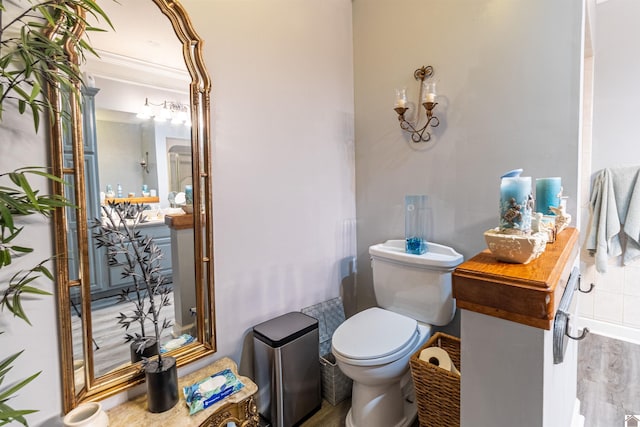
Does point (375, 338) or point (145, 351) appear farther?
point (375, 338)

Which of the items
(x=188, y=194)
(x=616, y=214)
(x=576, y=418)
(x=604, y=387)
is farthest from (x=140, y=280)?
(x=616, y=214)

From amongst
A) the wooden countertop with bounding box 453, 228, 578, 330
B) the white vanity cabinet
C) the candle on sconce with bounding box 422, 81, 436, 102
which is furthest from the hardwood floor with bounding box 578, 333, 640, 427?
the candle on sconce with bounding box 422, 81, 436, 102

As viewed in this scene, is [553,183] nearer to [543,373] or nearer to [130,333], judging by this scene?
[543,373]

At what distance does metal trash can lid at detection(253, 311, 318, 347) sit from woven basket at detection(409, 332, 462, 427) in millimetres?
580

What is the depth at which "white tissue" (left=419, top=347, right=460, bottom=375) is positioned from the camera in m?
1.41

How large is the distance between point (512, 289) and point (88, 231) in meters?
1.42

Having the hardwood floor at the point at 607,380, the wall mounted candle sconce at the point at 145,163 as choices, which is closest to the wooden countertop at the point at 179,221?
the wall mounted candle sconce at the point at 145,163

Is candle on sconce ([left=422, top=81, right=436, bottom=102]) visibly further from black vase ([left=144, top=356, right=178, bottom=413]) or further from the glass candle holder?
black vase ([left=144, top=356, right=178, bottom=413])

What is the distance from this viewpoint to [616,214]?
2.25 metres

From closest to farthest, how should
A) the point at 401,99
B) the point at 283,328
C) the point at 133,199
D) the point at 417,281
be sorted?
the point at 133,199
the point at 283,328
the point at 417,281
the point at 401,99

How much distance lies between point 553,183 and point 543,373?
2.71 ft

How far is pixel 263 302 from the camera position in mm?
1743

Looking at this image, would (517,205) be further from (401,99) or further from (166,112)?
(166,112)

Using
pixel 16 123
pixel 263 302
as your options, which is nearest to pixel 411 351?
pixel 263 302
